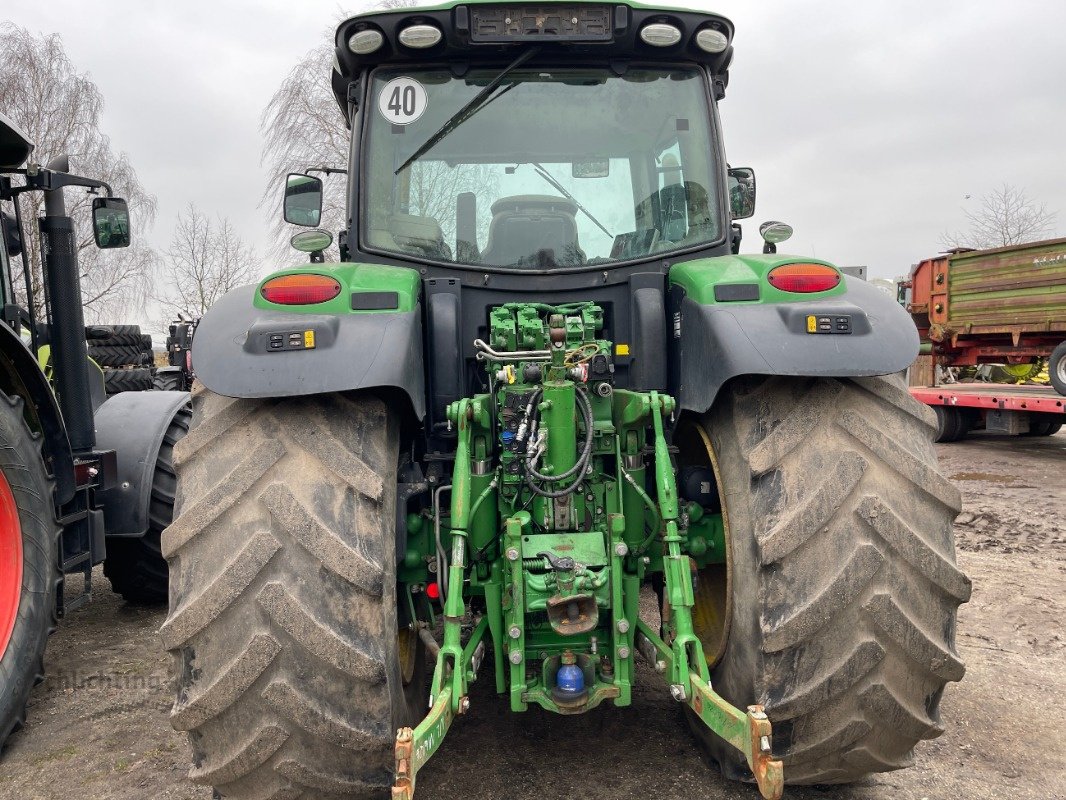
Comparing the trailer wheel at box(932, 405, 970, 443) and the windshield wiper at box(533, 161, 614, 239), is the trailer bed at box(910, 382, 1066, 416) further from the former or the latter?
the windshield wiper at box(533, 161, 614, 239)

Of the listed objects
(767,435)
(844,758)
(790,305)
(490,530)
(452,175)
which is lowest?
(844,758)

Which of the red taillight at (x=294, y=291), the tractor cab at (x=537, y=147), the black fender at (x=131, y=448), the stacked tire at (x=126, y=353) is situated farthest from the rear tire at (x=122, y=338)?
the red taillight at (x=294, y=291)

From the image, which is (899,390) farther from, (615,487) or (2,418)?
(2,418)

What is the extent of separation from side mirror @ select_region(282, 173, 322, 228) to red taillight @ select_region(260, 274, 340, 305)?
125cm

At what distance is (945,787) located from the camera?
264cm

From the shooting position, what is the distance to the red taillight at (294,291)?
7.89ft

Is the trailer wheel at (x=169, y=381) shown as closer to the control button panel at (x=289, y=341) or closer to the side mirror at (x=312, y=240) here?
the side mirror at (x=312, y=240)

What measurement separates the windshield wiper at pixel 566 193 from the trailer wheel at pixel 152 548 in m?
2.46

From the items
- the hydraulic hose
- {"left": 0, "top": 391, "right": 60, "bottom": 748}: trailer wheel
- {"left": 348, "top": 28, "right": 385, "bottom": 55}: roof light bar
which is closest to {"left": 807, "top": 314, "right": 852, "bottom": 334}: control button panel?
the hydraulic hose

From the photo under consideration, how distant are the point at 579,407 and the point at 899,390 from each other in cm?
94

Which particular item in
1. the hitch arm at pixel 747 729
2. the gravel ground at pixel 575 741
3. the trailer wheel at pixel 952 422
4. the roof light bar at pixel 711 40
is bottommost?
the gravel ground at pixel 575 741

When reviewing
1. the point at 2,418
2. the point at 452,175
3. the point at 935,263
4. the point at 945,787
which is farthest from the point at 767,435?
the point at 935,263

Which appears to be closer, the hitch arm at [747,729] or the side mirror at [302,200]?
the hitch arm at [747,729]

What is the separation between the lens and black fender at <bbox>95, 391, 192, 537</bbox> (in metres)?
4.20
